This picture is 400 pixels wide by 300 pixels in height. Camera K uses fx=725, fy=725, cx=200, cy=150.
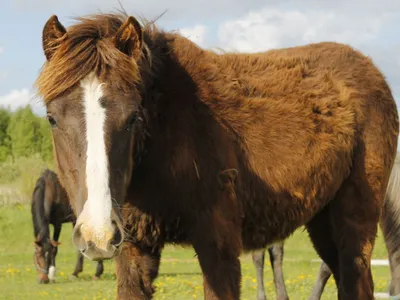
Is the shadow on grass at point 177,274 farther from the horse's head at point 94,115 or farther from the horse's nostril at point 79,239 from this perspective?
the horse's nostril at point 79,239

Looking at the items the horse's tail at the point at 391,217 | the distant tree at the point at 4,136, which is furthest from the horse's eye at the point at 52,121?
the distant tree at the point at 4,136

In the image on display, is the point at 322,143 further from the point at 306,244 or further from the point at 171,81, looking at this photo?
the point at 306,244

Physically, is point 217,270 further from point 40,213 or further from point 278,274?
point 40,213

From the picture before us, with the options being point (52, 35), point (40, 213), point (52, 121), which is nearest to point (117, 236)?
point (52, 121)

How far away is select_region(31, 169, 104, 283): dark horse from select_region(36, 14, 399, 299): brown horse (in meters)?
11.3

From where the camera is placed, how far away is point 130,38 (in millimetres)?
3959

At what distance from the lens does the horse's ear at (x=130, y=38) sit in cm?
392

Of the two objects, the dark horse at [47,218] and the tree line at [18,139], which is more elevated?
the tree line at [18,139]

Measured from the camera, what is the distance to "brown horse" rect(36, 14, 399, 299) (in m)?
3.69

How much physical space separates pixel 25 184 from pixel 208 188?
32.4 m

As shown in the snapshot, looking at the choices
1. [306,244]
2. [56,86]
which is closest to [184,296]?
[56,86]

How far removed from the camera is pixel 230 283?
4324 millimetres

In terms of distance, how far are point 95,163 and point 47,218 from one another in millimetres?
15011

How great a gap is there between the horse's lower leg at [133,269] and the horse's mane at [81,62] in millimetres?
1160
